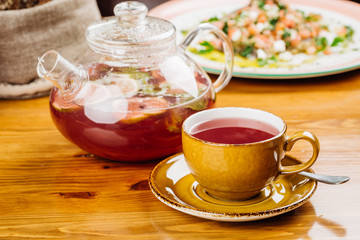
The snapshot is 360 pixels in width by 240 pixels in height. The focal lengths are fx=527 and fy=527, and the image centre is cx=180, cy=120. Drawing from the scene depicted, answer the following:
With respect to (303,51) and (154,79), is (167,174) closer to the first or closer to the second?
(154,79)

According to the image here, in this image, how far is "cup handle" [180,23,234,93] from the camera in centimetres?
98

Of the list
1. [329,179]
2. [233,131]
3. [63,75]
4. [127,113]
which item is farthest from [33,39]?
[329,179]

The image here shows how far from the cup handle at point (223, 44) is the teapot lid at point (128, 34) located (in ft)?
0.20

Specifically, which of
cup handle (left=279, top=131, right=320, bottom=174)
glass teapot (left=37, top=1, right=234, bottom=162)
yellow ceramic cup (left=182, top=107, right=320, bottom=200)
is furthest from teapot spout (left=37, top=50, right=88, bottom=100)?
cup handle (left=279, top=131, right=320, bottom=174)

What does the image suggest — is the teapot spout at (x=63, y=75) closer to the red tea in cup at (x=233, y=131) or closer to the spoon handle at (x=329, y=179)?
the red tea in cup at (x=233, y=131)

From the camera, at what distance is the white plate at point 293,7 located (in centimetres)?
130

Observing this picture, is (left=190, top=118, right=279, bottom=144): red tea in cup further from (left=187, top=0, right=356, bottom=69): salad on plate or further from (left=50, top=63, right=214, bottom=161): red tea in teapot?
(left=187, top=0, right=356, bottom=69): salad on plate

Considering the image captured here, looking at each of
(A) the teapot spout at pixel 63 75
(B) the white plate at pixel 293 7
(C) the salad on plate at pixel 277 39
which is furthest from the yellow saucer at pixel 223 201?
(C) the salad on plate at pixel 277 39

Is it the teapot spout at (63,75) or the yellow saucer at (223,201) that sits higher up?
the teapot spout at (63,75)

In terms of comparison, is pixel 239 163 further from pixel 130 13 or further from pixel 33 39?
pixel 33 39

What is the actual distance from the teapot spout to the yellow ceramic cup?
0.23 m

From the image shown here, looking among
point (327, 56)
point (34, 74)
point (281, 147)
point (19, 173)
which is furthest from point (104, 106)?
point (327, 56)

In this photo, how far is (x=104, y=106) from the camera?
2.86 ft

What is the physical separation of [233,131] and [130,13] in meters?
0.29
